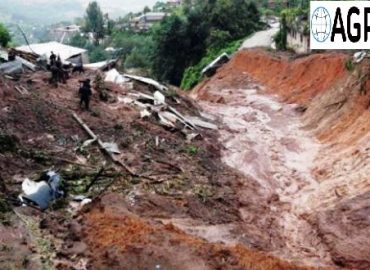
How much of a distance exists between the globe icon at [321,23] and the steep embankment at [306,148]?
6.64ft

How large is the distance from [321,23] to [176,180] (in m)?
12.2

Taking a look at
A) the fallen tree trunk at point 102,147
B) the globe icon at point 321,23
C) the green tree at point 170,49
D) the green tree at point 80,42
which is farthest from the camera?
the green tree at point 80,42

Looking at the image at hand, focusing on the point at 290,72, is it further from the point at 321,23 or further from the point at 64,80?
the point at 64,80

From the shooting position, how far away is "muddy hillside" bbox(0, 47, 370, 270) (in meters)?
10.8

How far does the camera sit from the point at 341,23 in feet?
73.2

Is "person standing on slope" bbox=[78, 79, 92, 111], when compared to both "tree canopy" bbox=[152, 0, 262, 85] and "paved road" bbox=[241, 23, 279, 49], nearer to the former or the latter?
"paved road" bbox=[241, 23, 279, 49]

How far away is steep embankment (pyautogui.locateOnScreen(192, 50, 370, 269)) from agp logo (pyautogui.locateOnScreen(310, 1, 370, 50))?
1.30 metres

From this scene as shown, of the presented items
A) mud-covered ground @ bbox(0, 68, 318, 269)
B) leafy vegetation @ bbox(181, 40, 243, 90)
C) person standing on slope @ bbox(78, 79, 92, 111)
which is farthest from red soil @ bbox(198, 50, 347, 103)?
person standing on slope @ bbox(78, 79, 92, 111)

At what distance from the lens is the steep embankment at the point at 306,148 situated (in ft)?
43.5

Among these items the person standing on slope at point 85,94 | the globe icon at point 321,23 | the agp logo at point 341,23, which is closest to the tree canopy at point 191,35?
the agp logo at point 341,23

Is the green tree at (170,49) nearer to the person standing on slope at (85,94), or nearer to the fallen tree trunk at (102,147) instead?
the person standing on slope at (85,94)

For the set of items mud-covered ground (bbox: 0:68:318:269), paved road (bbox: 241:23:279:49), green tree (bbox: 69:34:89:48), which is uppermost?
mud-covered ground (bbox: 0:68:318:269)

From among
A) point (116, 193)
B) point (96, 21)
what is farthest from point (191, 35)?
point (96, 21)

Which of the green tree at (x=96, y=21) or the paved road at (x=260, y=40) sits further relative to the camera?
the green tree at (x=96, y=21)
